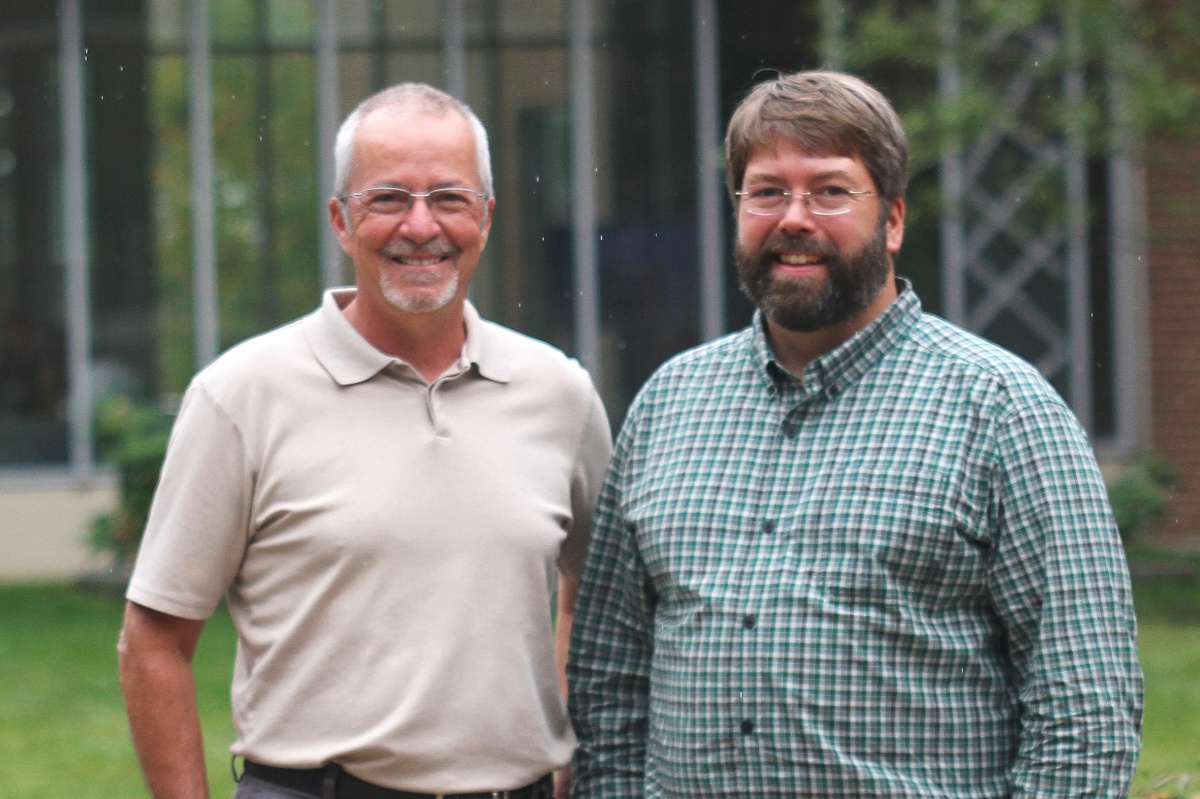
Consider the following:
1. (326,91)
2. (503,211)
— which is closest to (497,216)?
(503,211)

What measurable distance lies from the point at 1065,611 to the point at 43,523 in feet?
35.7

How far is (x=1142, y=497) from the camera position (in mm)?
11219

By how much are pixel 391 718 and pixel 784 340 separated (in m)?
0.96

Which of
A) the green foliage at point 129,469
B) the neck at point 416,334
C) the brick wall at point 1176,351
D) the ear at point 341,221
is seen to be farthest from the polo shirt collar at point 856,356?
the brick wall at point 1176,351

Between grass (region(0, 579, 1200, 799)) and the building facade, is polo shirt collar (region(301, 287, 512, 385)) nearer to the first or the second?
grass (region(0, 579, 1200, 799))

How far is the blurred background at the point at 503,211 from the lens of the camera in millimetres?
12180

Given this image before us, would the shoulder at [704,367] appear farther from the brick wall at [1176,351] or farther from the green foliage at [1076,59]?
the brick wall at [1176,351]

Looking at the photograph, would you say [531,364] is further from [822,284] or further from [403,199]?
[822,284]

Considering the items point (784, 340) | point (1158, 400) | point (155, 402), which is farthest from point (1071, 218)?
point (784, 340)

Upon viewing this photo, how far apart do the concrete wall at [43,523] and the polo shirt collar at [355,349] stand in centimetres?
956

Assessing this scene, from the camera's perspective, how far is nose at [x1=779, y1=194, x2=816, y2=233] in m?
2.76

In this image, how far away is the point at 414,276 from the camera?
2.97 meters

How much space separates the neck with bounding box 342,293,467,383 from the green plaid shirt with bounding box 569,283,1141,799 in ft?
1.71

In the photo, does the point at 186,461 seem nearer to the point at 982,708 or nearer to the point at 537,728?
the point at 537,728
